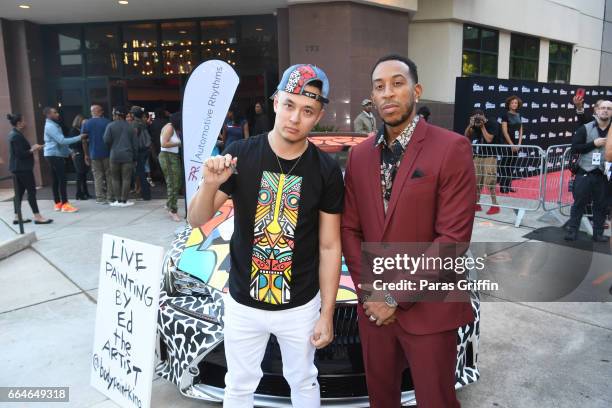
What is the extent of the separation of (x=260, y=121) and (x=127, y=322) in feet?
29.3

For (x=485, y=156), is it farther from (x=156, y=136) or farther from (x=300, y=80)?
(x=156, y=136)

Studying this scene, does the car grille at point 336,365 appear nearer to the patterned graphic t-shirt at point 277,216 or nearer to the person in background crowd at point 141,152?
the patterned graphic t-shirt at point 277,216

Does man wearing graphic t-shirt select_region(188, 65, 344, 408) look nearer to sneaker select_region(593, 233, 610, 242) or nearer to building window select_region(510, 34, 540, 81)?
sneaker select_region(593, 233, 610, 242)

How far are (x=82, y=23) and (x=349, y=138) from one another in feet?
35.1

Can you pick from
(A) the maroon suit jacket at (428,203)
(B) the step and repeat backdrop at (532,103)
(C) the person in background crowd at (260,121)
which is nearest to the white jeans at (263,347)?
(A) the maroon suit jacket at (428,203)

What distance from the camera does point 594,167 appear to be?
19.9 ft

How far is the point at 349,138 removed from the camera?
4.70 meters

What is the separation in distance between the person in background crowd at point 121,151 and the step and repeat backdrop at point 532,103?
755 centimetres

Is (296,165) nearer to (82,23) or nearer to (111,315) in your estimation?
(111,315)

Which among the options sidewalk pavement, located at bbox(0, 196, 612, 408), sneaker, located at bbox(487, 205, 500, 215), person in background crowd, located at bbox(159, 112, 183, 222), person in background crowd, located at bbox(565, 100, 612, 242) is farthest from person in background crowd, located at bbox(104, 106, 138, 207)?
person in background crowd, located at bbox(565, 100, 612, 242)

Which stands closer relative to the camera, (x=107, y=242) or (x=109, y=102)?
(x=107, y=242)

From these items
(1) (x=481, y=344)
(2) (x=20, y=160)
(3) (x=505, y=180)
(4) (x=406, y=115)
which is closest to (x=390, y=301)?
(4) (x=406, y=115)

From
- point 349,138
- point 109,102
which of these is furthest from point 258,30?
point 349,138

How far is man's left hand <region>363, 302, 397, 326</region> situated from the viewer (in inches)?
80.5
